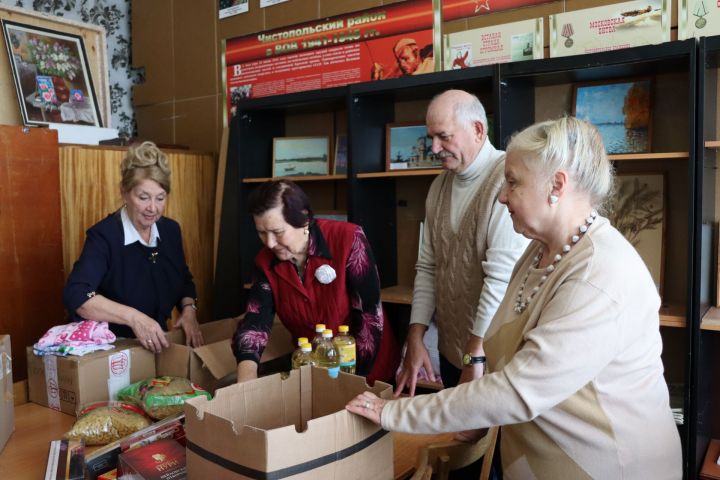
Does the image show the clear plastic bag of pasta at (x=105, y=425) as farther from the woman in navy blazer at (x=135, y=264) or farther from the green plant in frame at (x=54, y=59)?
the green plant in frame at (x=54, y=59)

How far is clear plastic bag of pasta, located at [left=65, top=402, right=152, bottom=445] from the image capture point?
152cm

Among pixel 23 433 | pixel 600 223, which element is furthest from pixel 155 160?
pixel 600 223

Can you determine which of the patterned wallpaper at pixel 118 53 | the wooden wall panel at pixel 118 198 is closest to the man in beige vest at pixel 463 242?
the wooden wall panel at pixel 118 198

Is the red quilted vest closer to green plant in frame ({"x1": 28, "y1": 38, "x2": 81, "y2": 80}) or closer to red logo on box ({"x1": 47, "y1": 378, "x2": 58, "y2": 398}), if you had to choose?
red logo on box ({"x1": 47, "y1": 378, "x2": 58, "y2": 398})

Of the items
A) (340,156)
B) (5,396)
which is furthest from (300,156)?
(5,396)

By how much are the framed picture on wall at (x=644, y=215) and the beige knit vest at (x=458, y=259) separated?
854 mm

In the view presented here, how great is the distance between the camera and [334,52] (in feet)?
11.7

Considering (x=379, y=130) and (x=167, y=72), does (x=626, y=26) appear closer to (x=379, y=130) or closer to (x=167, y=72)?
(x=379, y=130)

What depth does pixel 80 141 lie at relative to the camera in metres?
3.88

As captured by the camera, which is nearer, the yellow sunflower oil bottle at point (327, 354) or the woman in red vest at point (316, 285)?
the yellow sunflower oil bottle at point (327, 354)

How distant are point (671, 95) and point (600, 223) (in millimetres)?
1698

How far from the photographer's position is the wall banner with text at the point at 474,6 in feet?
9.56

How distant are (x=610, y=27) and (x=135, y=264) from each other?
2.21m

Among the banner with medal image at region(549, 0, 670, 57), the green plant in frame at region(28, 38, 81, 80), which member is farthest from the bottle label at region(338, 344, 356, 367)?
the green plant in frame at region(28, 38, 81, 80)
